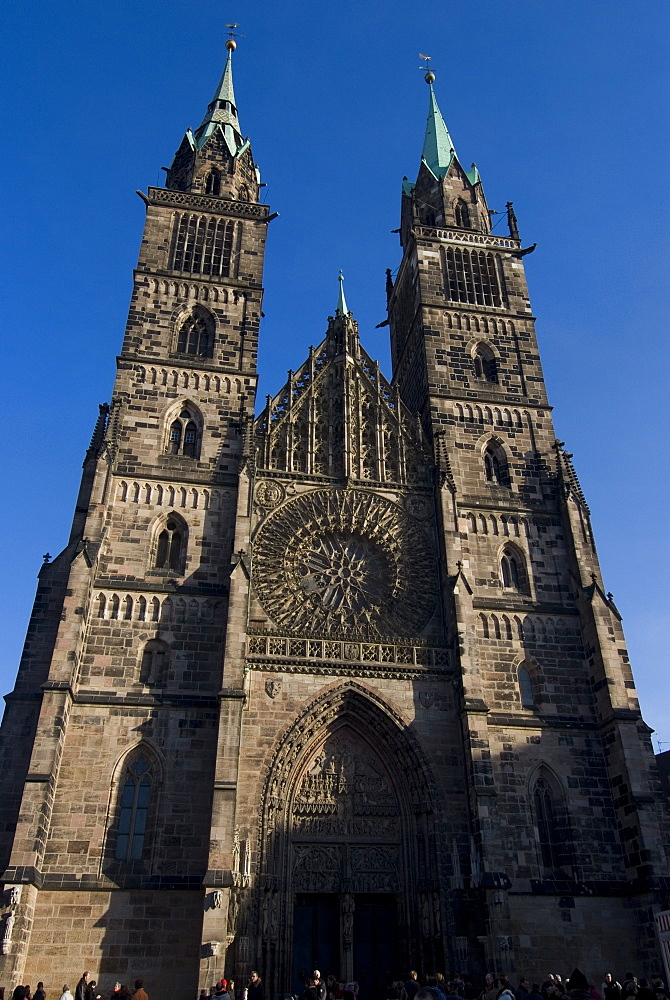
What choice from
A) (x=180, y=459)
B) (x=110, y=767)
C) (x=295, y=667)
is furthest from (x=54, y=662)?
(x=180, y=459)

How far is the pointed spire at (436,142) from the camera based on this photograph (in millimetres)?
35062

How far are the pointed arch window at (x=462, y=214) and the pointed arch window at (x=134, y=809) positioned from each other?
24.3m

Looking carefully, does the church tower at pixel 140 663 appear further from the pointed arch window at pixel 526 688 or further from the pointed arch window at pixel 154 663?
the pointed arch window at pixel 526 688

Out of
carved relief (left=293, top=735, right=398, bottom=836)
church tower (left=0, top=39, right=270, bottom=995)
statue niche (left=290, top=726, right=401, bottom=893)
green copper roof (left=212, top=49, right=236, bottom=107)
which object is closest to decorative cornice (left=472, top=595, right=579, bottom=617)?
statue niche (left=290, top=726, right=401, bottom=893)

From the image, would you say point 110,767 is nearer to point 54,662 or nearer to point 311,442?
point 54,662

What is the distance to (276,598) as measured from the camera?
22.0 m

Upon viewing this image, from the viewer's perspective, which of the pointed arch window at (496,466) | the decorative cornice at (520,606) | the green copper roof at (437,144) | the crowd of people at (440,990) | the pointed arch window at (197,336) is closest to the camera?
the crowd of people at (440,990)

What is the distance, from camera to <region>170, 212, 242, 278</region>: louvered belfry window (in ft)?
95.0

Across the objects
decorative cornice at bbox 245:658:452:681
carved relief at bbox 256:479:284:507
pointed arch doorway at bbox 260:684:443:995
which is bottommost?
pointed arch doorway at bbox 260:684:443:995

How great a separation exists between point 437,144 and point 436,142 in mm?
225

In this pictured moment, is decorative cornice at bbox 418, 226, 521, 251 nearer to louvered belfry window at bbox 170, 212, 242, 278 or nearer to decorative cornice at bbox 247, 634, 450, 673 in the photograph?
louvered belfry window at bbox 170, 212, 242, 278

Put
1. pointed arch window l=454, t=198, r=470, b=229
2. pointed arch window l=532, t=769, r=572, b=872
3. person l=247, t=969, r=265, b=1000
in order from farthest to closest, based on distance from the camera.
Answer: pointed arch window l=454, t=198, r=470, b=229 < pointed arch window l=532, t=769, r=572, b=872 < person l=247, t=969, r=265, b=1000

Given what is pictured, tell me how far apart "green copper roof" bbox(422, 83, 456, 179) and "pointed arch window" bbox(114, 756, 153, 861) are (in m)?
26.6

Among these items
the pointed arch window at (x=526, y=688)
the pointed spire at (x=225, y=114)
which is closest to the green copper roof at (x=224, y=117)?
the pointed spire at (x=225, y=114)
